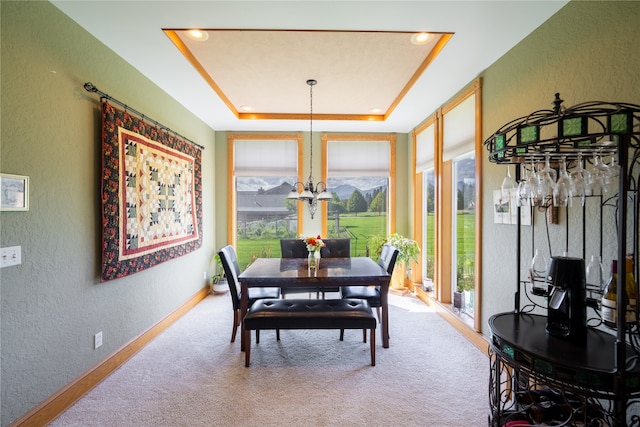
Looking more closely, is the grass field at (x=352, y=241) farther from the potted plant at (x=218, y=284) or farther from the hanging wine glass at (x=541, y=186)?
the hanging wine glass at (x=541, y=186)

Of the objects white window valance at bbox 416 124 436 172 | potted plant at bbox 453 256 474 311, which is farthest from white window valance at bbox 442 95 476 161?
potted plant at bbox 453 256 474 311

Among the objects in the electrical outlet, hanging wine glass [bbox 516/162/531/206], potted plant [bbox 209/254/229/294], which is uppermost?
hanging wine glass [bbox 516/162/531/206]

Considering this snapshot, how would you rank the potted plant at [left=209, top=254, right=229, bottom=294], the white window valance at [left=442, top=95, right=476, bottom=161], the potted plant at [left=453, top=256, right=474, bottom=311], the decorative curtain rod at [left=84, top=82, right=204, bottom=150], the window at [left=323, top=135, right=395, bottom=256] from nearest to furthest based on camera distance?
the decorative curtain rod at [left=84, top=82, right=204, bottom=150] → the white window valance at [left=442, top=95, right=476, bottom=161] → the potted plant at [left=453, top=256, right=474, bottom=311] → the potted plant at [left=209, top=254, right=229, bottom=294] → the window at [left=323, top=135, right=395, bottom=256]

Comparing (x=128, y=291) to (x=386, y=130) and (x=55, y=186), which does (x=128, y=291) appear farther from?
(x=386, y=130)

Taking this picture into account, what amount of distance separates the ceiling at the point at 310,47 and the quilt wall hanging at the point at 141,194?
13.9 inches

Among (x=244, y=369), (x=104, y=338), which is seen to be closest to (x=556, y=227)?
(x=244, y=369)

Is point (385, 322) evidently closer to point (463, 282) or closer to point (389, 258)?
point (389, 258)

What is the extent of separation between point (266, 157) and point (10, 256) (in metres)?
3.63

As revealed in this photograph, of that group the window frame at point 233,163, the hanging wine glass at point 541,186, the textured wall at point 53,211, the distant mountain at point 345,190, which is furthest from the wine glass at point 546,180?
the window frame at point 233,163

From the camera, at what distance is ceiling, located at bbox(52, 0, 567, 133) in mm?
1938

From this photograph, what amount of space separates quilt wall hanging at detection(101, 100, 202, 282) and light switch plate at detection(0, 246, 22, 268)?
0.60 meters

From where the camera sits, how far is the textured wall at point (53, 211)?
1679 mm

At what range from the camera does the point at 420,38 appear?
2.40 meters

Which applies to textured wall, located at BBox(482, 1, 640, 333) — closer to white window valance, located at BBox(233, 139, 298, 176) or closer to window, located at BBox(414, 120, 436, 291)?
window, located at BBox(414, 120, 436, 291)
